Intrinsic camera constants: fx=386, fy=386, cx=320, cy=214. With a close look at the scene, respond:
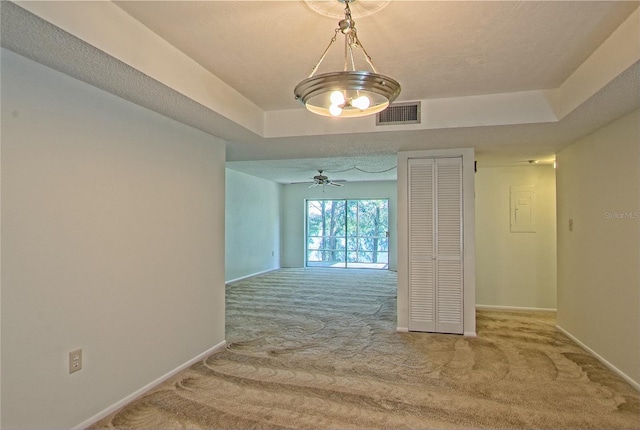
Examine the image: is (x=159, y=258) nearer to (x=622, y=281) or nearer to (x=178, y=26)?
(x=178, y=26)

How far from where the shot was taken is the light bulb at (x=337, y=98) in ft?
5.70

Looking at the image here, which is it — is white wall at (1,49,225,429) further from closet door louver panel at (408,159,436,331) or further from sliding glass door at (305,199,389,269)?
sliding glass door at (305,199,389,269)

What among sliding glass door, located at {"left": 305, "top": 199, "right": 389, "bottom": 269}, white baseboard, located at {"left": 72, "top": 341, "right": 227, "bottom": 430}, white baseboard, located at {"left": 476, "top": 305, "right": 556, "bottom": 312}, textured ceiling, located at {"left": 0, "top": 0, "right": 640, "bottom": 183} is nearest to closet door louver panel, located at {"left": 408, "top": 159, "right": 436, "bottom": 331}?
textured ceiling, located at {"left": 0, "top": 0, "right": 640, "bottom": 183}

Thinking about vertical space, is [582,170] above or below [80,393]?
above


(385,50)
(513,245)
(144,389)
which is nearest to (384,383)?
(144,389)

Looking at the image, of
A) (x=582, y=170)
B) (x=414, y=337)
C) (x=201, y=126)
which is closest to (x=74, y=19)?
(x=201, y=126)

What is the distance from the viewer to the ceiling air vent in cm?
350

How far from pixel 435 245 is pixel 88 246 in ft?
11.4

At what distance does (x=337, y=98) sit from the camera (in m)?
1.76

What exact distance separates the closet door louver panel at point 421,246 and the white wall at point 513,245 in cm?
179

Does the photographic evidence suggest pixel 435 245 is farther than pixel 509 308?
No

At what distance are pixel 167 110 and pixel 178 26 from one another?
866mm

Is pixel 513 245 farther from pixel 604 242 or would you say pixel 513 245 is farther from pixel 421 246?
pixel 604 242

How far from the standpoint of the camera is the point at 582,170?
12.9 ft
